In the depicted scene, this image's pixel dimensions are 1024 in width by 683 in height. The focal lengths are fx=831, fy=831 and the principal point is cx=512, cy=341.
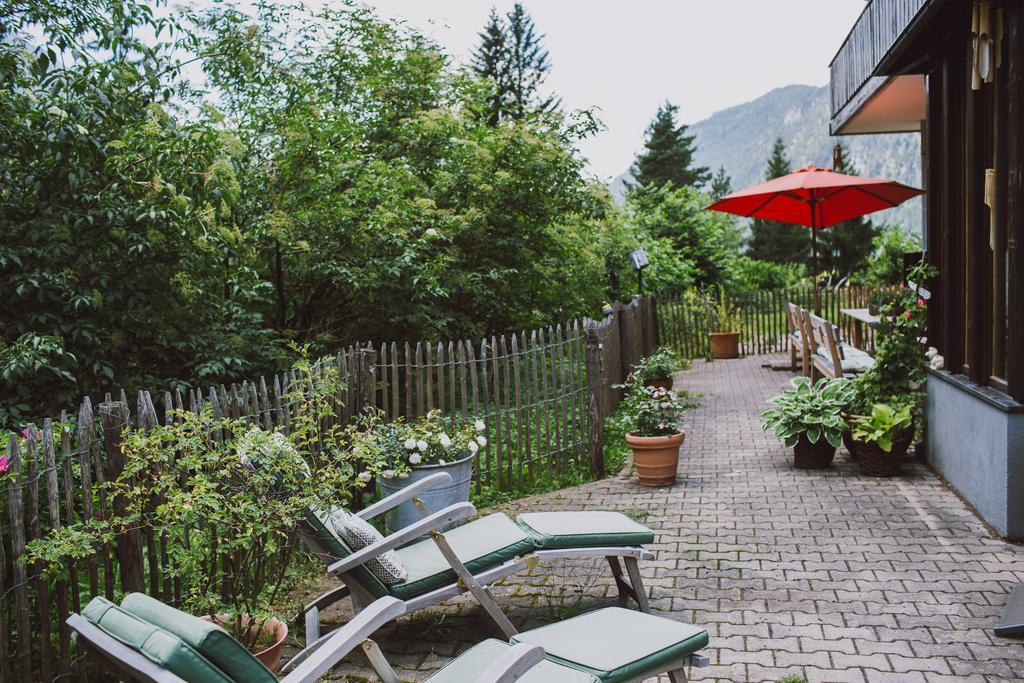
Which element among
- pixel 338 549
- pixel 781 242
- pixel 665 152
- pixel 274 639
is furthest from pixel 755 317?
pixel 665 152

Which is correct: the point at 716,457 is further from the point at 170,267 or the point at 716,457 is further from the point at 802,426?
the point at 170,267

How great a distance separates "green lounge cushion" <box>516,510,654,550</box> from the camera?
13.4 ft

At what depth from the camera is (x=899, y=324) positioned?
7.05 m

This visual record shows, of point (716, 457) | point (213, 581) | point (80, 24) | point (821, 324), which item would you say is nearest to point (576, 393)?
point (716, 457)

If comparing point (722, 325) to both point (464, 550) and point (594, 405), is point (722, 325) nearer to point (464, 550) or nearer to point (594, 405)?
point (594, 405)

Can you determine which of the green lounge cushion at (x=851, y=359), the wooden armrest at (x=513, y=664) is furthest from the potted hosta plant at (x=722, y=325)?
the wooden armrest at (x=513, y=664)

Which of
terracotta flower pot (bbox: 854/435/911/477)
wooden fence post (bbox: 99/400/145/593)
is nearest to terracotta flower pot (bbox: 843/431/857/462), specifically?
terracotta flower pot (bbox: 854/435/911/477)

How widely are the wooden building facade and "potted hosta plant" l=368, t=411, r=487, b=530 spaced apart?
3363 millimetres

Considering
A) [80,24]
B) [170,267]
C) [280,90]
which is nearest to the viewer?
[80,24]

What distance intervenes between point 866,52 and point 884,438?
405 centimetres

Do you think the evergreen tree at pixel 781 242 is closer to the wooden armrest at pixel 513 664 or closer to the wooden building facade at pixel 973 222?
the wooden building facade at pixel 973 222

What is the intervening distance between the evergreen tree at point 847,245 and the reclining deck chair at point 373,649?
38771 mm

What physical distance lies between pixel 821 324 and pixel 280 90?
7.18 metres

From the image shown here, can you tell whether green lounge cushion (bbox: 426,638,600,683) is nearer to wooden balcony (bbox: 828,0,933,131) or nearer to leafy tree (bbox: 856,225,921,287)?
wooden balcony (bbox: 828,0,933,131)
